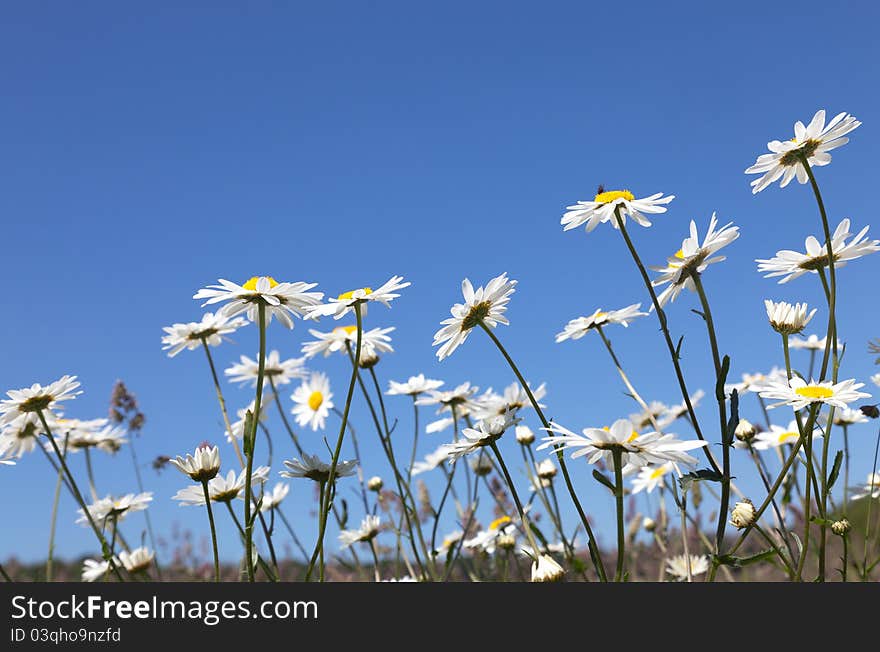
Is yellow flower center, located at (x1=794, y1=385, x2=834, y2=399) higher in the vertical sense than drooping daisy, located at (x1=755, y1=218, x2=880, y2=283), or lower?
lower

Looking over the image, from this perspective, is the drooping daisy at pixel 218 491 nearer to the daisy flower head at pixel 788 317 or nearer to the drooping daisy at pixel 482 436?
the drooping daisy at pixel 482 436

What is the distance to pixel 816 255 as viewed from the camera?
219cm

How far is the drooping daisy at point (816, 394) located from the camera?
72.6 inches

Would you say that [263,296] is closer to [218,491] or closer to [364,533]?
[218,491]

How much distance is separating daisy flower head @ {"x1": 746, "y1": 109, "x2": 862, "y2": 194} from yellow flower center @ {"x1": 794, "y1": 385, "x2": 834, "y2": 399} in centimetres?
65

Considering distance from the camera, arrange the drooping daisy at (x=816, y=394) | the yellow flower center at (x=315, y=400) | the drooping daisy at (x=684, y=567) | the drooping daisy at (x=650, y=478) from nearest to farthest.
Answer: the drooping daisy at (x=816, y=394) < the drooping daisy at (x=650, y=478) < the yellow flower center at (x=315, y=400) < the drooping daisy at (x=684, y=567)

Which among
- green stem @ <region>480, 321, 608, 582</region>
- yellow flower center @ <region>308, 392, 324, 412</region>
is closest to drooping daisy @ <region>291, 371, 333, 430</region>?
yellow flower center @ <region>308, 392, 324, 412</region>

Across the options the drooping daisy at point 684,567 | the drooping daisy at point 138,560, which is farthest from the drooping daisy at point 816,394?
the drooping daisy at point 138,560

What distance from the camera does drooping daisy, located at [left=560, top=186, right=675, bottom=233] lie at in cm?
206

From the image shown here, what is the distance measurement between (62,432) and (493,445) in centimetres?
220

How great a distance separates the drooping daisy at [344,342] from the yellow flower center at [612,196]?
1138 millimetres

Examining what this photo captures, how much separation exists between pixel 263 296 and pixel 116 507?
5.56 ft

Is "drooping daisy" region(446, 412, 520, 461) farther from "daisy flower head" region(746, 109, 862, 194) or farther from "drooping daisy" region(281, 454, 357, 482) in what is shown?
"daisy flower head" region(746, 109, 862, 194)
